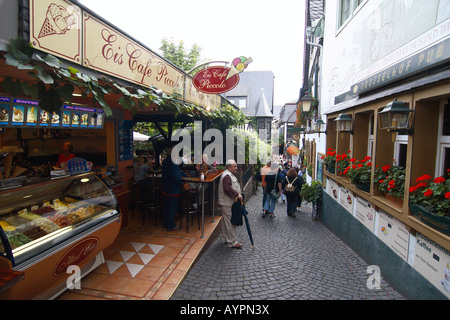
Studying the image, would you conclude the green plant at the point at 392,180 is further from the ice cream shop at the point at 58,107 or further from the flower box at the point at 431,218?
the ice cream shop at the point at 58,107

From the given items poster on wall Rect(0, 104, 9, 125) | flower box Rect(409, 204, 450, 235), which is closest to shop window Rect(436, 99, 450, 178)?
flower box Rect(409, 204, 450, 235)

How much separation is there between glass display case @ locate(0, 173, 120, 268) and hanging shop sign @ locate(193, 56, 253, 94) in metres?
3.32

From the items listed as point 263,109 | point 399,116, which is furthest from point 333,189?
point 263,109

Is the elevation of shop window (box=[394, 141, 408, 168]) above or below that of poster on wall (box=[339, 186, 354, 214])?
above

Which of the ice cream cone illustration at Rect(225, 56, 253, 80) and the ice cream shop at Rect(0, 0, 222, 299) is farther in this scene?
the ice cream cone illustration at Rect(225, 56, 253, 80)

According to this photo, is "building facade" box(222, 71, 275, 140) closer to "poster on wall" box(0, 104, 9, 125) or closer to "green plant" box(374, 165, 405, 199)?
"green plant" box(374, 165, 405, 199)

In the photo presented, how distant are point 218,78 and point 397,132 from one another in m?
3.87

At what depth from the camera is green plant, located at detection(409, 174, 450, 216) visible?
2.91 meters

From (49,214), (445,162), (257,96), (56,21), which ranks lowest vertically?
(49,214)

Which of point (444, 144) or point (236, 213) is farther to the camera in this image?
point (236, 213)

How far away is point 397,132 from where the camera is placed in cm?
419

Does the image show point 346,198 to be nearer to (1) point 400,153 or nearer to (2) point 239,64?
(1) point 400,153
